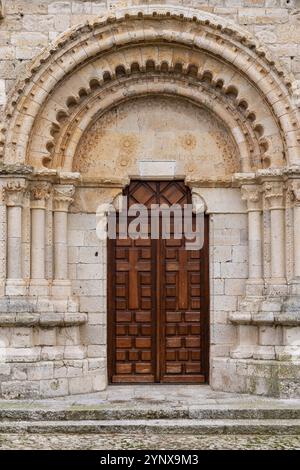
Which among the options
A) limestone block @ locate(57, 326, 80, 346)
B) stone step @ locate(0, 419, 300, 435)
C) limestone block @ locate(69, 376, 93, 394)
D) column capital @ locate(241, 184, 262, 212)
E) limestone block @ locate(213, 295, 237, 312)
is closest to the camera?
stone step @ locate(0, 419, 300, 435)

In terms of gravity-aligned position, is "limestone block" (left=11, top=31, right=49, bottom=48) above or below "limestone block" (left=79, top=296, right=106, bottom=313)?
above

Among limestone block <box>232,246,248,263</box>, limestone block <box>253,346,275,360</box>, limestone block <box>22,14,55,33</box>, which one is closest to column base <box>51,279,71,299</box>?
limestone block <box>232,246,248,263</box>

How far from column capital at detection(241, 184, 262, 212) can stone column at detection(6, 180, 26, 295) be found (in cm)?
309

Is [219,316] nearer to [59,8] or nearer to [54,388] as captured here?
[54,388]

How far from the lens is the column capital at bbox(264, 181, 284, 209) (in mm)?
11039

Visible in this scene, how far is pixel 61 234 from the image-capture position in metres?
11.2

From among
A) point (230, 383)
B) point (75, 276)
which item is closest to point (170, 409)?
point (230, 383)

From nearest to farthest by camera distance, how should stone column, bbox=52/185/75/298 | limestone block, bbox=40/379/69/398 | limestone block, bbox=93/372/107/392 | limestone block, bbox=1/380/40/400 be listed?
limestone block, bbox=1/380/40/400, limestone block, bbox=40/379/69/398, limestone block, bbox=93/372/107/392, stone column, bbox=52/185/75/298

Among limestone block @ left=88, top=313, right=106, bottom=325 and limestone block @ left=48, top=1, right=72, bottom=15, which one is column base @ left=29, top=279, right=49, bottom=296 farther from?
limestone block @ left=48, top=1, right=72, bottom=15

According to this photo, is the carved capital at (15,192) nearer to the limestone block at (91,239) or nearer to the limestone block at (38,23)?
the limestone block at (91,239)

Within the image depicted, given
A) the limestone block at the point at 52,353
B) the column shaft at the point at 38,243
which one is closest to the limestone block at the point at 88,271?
the column shaft at the point at 38,243

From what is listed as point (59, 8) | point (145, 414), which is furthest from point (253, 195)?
point (59, 8)

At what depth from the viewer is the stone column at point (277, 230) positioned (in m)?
11.0
